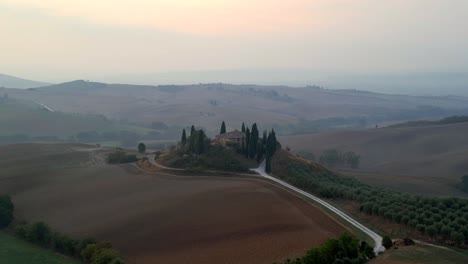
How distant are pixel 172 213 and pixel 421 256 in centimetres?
2867

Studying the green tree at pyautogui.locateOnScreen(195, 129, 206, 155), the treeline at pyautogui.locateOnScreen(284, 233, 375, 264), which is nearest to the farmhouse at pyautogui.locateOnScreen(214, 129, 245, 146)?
the green tree at pyautogui.locateOnScreen(195, 129, 206, 155)

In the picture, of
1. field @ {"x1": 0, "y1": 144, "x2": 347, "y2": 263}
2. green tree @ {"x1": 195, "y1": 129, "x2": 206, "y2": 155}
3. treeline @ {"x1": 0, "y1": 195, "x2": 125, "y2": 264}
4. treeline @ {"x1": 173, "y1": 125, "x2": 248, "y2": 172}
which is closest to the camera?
treeline @ {"x1": 0, "y1": 195, "x2": 125, "y2": 264}

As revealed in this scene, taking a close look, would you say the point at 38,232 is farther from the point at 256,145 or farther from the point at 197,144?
the point at 256,145

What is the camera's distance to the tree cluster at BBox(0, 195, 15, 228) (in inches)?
2222

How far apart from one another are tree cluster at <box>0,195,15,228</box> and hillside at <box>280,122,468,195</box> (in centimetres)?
6911

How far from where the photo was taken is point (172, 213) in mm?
52312

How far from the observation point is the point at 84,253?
44.2 metres

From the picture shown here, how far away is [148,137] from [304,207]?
15484 centimetres

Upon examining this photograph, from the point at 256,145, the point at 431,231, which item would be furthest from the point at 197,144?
the point at 431,231

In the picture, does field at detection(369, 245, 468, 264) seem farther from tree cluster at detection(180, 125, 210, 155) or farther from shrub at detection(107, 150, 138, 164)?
shrub at detection(107, 150, 138, 164)

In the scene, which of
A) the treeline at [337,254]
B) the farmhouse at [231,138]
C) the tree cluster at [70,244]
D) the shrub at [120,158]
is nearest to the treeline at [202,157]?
the farmhouse at [231,138]

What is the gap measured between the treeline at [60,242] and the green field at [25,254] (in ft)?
2.69

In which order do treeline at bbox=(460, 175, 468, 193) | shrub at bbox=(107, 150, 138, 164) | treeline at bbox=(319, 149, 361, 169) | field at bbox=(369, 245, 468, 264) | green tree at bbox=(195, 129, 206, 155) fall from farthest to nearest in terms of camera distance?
1. treeline at bbox=(319, 149, 361, 169)
2. treeline at bbox=(460, 175, 468, 193)
3. shrub at bbox=(107, 150, 138, 164)
4. green tree at bbox=(195, 129, 206, 155)
5. field at bbox=(369, 245, 468, 264)

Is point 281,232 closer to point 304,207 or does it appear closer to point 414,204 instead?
point 304,207
